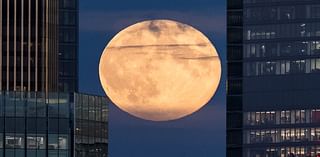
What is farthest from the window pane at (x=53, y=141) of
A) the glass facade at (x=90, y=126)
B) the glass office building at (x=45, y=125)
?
the glass facade at (x=90, y=126)

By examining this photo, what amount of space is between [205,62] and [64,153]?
72.9ft

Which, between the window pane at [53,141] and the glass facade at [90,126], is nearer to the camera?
the window pane at [53,141]

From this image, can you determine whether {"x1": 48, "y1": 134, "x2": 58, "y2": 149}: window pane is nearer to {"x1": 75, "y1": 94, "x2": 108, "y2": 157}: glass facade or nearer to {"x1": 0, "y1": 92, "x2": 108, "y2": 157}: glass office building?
{"x1": 0, "y1": 92, "x2": 108, "y2": 157}: glass office building

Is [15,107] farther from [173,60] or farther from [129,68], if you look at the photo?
[173,60]

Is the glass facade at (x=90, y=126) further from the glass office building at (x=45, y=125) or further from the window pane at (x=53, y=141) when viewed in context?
the window pane at (x=53, y=141)

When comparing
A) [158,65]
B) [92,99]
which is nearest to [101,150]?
[92,99]

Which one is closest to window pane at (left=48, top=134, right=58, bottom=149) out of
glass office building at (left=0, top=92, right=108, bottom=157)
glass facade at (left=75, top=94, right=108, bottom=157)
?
glass office building at (left=0, top=92, right=108, bottom=157)

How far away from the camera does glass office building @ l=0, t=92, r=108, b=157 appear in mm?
165375

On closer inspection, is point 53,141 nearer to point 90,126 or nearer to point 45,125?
point 45,125

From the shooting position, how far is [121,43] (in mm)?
183250

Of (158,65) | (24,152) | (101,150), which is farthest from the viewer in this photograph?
(158,65)

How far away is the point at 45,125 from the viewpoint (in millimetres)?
166625

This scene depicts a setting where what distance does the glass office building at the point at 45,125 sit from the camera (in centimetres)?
16538

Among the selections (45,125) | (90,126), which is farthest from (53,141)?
(90,126)
